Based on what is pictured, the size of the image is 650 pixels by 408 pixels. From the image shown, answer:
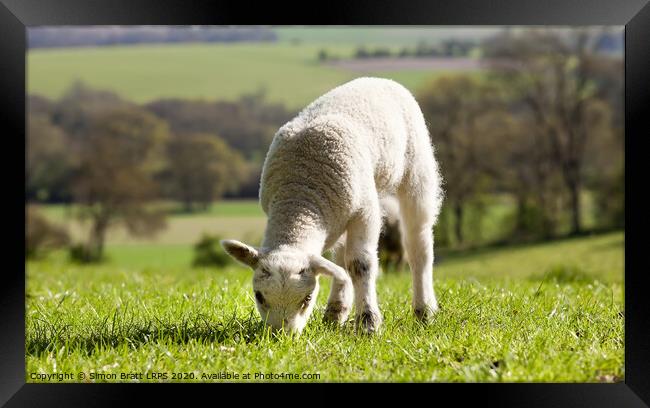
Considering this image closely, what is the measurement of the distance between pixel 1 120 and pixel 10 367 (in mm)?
1542

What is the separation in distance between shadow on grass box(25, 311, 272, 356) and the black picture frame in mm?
815

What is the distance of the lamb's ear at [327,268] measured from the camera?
18.1 feet

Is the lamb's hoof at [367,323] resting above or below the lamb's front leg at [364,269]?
below

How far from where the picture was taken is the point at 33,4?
4.86 metres

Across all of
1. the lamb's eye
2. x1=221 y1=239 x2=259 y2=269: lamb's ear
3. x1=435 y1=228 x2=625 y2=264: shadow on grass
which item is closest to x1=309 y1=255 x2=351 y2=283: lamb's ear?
the lamb's eye

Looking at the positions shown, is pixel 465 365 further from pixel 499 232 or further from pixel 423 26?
pixel 499 232

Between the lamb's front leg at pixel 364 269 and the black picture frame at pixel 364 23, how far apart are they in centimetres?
129

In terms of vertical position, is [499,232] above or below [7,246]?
below

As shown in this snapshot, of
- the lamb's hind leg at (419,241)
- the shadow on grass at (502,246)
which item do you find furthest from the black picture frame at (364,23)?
the shadow on grass at (502,246)

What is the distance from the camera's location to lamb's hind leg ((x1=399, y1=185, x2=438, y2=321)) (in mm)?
6926

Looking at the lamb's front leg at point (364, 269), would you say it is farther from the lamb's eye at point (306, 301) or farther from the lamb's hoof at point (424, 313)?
the lamb's hoof at point (424, 313)

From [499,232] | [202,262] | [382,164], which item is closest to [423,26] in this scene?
[382,164]

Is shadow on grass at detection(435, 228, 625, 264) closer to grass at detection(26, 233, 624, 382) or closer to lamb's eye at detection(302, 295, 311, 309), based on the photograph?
grass at detection(26, 233, 624, 382)

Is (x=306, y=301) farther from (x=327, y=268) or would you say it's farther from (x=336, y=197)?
(x=336, y=197)
